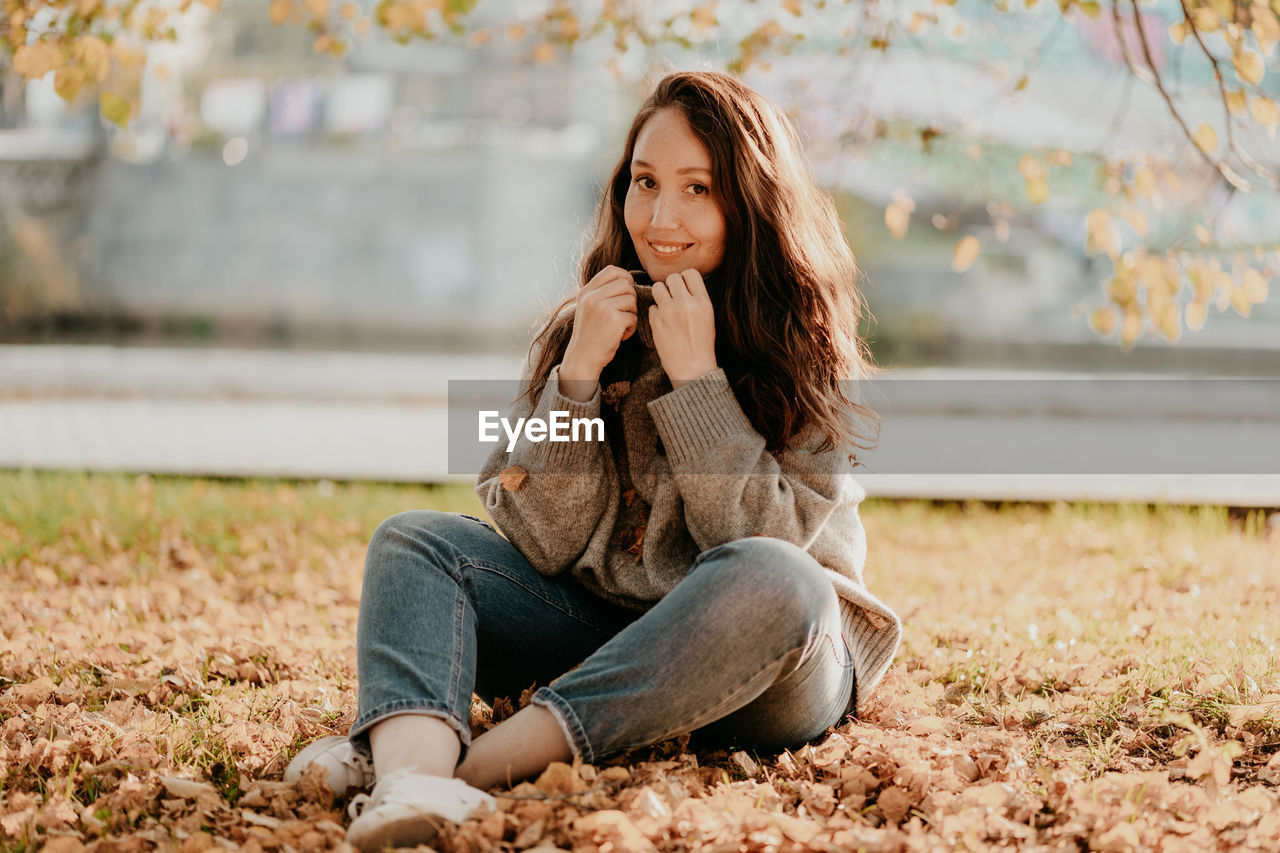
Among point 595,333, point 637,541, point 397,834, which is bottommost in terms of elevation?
point 397,834

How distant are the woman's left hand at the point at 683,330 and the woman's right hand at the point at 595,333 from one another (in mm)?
58

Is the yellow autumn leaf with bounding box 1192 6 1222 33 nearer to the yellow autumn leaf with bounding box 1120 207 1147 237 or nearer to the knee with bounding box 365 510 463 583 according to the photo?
the yellow autumn leaf with bounding box 1120 207 1147 237

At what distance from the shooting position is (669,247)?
7.59 ft

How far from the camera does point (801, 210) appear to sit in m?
2.35

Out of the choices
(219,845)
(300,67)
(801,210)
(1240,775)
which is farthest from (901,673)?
(300,67)

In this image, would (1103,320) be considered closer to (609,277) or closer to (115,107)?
(609,277)

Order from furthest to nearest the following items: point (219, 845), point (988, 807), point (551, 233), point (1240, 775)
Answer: point (551, 233) < point (1240, 775) < point (988, 807) < point (219, 845)

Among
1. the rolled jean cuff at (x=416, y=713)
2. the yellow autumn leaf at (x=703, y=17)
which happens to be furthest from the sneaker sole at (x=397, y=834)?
the yellow autumn leaf at (x=703, y=17)

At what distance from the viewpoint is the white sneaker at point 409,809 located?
1.62 m

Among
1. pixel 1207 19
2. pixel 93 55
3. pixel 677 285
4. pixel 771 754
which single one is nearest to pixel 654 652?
pixel 771 754

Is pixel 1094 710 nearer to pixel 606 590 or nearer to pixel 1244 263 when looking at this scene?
pixel 606 590

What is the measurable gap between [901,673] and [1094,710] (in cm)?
45

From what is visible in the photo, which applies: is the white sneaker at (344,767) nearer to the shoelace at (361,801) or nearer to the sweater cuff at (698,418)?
the shoelace at (361,801)

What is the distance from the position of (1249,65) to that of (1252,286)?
0.65 meters
